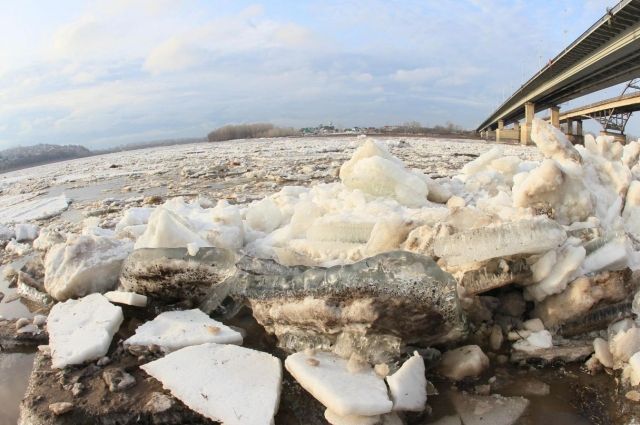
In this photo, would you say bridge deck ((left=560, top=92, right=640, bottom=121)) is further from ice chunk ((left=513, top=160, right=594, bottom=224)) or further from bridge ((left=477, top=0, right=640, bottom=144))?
ice chunk ((left=513, top=160, right=594, bottom=224))

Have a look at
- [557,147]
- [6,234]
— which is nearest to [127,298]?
→ [557,147]

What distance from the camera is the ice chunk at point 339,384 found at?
1.87m

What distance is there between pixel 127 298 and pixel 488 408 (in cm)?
229

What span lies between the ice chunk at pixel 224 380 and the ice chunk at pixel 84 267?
1300 millimetres

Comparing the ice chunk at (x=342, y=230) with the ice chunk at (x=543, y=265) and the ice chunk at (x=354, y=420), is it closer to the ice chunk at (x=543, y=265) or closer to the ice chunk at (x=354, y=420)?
the ice chunk at (x=543, y=265)

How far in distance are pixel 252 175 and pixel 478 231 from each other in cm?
780

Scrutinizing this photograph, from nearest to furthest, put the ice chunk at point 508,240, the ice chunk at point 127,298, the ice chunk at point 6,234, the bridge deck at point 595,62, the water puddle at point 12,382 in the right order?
the water puddle at point 12,382 → the ice chunk at point 508,240 → the ice chunk at point 127,298 → the ice chunk at point 6,234 → the bridge deck at point 595,62

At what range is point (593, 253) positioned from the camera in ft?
8.91

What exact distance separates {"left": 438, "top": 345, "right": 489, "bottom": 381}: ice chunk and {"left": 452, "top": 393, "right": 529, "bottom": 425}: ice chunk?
136 millimetres

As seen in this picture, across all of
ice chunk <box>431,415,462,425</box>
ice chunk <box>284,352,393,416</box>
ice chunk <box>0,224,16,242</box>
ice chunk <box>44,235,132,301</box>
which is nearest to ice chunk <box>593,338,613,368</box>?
ice chunk <box>431,415,462,425</box>

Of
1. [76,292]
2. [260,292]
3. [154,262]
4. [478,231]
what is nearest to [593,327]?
[478,231]

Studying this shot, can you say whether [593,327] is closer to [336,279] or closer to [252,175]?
[336,279]

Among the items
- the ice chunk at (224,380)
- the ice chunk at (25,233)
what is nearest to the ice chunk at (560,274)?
the ice chunk at (224,380)

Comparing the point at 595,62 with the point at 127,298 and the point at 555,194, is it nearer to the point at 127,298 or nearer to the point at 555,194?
the point at 555,194
